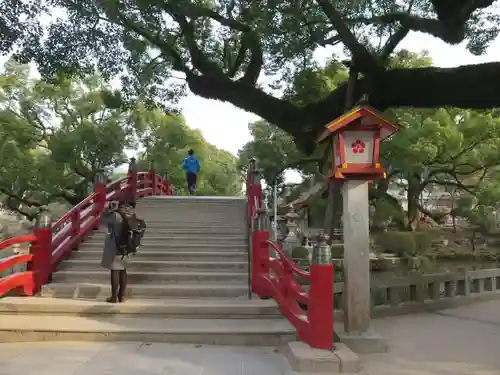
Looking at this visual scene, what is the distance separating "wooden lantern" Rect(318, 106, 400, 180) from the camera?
5809mm

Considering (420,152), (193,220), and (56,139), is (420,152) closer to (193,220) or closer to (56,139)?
(193,220)

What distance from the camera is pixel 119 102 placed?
536 inches

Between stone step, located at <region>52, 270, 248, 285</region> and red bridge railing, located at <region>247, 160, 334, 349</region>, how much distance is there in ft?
1.81

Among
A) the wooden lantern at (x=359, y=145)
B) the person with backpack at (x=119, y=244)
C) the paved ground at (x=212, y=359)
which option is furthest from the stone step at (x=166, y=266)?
the wooden lantern at (x=359, y=145)

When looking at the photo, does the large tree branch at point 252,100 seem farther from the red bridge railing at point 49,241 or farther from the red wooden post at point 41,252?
the red wooden post at point 41,252

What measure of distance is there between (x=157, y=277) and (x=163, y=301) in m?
1.06

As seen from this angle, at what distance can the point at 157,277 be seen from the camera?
7.94 meters

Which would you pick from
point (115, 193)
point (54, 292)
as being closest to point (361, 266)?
point (54, 292)

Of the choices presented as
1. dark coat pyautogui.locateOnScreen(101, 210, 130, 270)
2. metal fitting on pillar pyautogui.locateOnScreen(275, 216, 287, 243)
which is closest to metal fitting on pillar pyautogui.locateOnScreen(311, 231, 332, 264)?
dark coat pyautogui.locateOnScreen(101, 210, 130, 270)

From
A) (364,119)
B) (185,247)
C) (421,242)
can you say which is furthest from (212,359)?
(421,242)

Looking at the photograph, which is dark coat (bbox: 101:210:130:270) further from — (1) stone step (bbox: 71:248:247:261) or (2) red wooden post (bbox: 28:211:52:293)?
(1) stone step (bbox: 71:248:247:261)

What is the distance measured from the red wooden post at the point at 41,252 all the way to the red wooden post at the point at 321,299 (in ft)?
15.4

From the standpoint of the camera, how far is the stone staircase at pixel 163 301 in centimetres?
580

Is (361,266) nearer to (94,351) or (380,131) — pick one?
(380,131)
